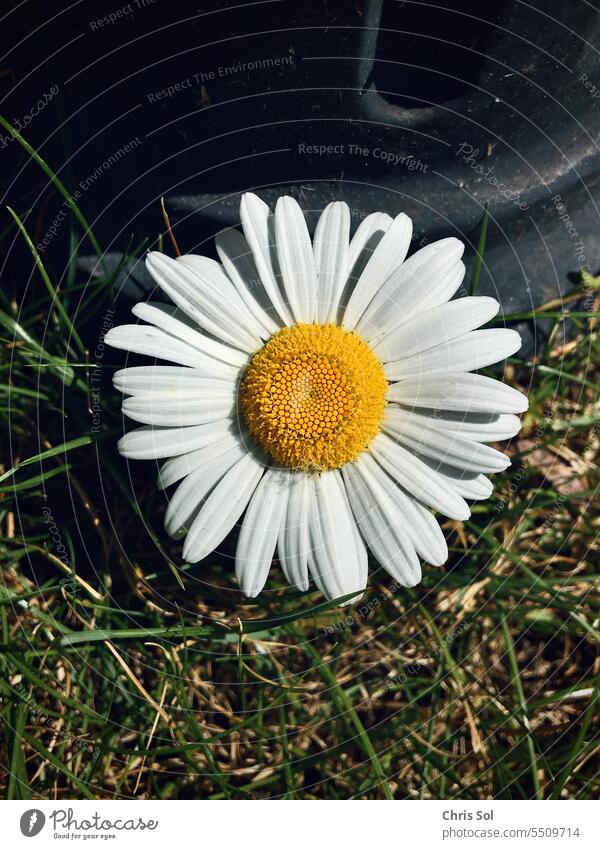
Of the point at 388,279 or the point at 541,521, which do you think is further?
the point at 541,521

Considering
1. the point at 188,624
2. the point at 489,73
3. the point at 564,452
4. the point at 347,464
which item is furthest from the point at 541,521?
the point at 489,73

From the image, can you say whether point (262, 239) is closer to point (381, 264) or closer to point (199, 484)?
point (381, 264)

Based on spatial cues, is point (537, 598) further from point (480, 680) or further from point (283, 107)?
point (283, 107)

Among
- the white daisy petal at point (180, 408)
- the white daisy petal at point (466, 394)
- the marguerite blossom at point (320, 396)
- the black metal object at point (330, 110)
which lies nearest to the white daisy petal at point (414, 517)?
the marguerite blossom at point (320, 396)

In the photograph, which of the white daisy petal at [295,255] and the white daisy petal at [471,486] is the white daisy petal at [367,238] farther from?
the white daisy petal at [471,486]
